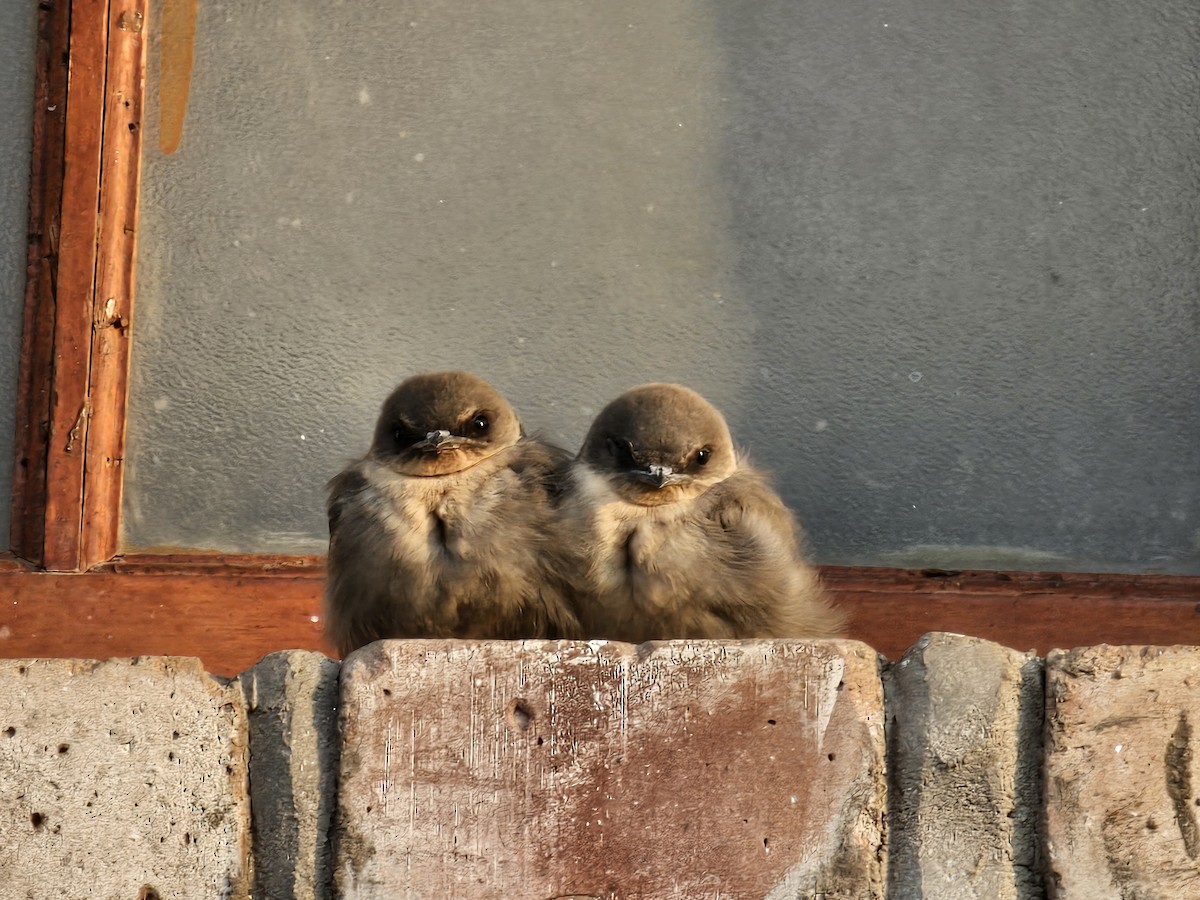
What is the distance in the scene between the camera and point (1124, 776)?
3590 mm

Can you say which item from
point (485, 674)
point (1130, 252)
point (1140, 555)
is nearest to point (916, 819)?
point (485, 674)

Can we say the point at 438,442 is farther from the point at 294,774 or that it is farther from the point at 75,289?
the point at 75,289

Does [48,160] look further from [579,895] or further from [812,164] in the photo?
[579,895]

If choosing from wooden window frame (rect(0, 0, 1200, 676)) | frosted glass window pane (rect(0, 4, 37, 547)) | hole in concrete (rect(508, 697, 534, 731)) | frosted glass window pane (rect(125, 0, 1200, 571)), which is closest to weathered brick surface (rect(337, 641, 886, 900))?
hole in concrete (rect(508, 697, 534, 731))

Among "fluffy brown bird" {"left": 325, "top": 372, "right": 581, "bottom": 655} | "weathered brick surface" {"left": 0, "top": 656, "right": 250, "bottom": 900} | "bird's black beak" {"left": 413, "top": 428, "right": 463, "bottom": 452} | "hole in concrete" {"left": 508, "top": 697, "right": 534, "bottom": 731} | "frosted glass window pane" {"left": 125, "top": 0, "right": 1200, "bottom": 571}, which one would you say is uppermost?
"frosted glass window pane" {"left": 125, "top": 0, "right": 1200, "bottom": 571}

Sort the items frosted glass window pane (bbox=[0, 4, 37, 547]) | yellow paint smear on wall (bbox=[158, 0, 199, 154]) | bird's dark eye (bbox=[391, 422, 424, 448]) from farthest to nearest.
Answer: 1. yellow paint smear on wall (bbox=[158, 0, 199, 154])
2. frosted glass window pane (bbox=[0, 4, 37, 547])
3. bird's dark eye (bbox=[391, 422, 424, 448])

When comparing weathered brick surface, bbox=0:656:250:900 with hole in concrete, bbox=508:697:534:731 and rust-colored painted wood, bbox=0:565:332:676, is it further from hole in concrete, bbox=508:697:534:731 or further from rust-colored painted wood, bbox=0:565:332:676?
rust-colored painted wood, bbox=0:565:332:676

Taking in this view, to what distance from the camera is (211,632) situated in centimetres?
488

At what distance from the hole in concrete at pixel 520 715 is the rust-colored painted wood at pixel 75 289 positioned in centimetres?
187

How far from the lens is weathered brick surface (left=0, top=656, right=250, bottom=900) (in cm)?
358

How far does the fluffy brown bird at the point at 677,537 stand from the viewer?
13.4ft

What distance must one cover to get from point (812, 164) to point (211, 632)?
2.34m

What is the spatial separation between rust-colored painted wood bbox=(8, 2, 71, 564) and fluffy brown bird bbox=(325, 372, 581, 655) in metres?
1.07

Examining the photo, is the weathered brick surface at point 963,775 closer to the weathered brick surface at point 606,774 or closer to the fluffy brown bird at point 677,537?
the weathered brick surface at point 606,774
